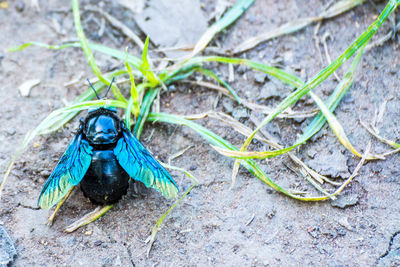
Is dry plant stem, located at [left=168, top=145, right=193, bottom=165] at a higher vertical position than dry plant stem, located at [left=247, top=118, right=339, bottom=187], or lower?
lower

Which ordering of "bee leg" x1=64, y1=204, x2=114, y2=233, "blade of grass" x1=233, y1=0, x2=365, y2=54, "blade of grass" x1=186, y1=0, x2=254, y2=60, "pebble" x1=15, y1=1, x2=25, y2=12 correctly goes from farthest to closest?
"pebble" x1=15, y1=1, x2=25, y2=12 < "blade of grass" x1=233, y1=0, x2=365, y2=54 < "blade of grass" x1=186, y1=0, x2=254, y2=60 < "bee leg" x1=64, y1=204, x2=114, y2=233

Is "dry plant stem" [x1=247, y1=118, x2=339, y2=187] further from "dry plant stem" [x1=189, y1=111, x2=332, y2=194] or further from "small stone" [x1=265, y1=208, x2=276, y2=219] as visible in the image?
"small stone" [x1=265, y1=208, x2=276, y2=219]

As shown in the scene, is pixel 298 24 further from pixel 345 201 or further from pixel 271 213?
pixel 271 213

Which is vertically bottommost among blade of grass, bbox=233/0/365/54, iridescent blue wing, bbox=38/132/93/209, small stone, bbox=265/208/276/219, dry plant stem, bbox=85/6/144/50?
iridescent blue wing, bbox=38/132/93/209

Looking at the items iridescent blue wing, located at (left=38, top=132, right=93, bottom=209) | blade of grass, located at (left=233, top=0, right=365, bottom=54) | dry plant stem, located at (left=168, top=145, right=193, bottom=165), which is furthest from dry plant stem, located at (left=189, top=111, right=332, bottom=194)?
iridescent blue wing, located at (left=38, top=132, right=93, bottom=209)

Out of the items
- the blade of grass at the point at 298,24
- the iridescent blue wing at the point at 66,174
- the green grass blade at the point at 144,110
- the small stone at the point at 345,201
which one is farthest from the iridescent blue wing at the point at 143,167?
the blade of grass at the point at 298,24

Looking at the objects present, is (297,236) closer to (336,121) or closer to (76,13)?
(336,121)

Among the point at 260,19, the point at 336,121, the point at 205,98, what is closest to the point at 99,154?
the point at 205,98

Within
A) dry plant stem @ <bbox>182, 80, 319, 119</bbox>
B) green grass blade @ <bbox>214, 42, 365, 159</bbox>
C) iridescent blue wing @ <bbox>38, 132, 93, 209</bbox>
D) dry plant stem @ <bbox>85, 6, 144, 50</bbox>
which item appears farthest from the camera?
dry plant stem @ <bbox>85, 6, 144, 50</bbox>
